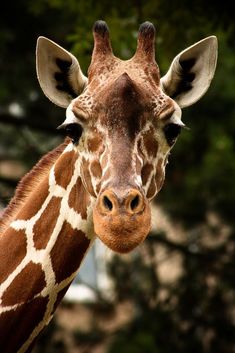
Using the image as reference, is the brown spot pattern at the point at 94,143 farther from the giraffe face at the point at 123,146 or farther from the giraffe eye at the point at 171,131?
the giraffe eye at the point at 171,131

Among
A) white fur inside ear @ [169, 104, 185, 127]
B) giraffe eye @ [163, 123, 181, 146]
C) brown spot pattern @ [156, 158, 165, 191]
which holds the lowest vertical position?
brown spot pattern @ [156, 158, 165, 191]

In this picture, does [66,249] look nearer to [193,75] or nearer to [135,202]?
[135,202]

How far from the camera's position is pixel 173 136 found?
554cm

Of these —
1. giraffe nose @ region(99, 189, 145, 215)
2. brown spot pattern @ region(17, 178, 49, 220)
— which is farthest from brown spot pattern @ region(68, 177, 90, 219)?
giraffe nose @ region(99, 189, 145, 215)

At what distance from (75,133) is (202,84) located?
1056 mm

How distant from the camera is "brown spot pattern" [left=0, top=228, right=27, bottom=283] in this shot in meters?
5.82

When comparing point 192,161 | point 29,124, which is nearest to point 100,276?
point 192,161

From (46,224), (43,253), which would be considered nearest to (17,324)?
(43,253)

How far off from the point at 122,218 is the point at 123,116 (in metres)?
0.75

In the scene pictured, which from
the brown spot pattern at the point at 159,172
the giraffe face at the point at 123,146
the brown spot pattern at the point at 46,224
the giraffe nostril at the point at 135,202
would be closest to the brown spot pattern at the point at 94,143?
the giraffe face at the point at 123,146

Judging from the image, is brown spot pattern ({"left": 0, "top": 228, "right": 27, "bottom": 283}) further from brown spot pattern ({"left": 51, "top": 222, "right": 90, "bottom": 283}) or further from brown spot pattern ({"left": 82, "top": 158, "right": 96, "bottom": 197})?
brown spot pattern ({"left": 82, "top": 158, "right": 96, "bottom": 197})

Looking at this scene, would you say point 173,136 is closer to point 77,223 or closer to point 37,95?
point 77,223

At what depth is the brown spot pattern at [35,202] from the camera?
5.96m

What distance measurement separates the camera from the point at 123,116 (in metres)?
5.28
